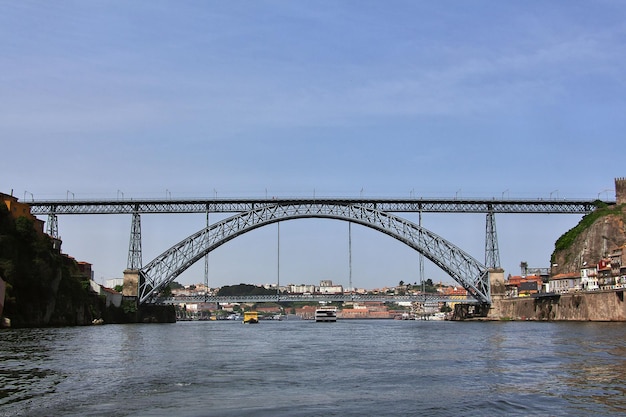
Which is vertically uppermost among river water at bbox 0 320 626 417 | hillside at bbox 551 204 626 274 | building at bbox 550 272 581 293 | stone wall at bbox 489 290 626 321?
hillside at bbox 551 204 626 274

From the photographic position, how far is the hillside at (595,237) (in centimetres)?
7906

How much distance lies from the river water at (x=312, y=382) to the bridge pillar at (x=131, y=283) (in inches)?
1815

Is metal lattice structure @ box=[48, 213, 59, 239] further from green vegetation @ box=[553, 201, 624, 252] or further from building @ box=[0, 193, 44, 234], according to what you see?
green vegetation @ box=[553, 201, 624, 252]

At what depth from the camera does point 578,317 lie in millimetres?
68375

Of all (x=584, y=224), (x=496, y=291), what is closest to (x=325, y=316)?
(x=496, y=291)

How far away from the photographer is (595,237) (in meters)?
80.9

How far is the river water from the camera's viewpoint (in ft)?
48.1

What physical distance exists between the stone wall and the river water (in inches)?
1355

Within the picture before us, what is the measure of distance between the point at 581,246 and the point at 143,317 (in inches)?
2107

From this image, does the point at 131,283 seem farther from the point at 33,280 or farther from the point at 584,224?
the point at 584,224

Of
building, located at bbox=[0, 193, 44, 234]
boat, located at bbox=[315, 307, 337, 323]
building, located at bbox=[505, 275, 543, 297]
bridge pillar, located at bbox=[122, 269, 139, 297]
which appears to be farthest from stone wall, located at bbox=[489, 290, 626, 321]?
building, located at bbox=[0, 193, 44, 234]

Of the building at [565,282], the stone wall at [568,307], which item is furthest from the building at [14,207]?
the building at [565,282]

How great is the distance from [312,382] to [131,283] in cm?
6164

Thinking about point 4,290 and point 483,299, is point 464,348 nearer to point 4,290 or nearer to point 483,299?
point 4,290
